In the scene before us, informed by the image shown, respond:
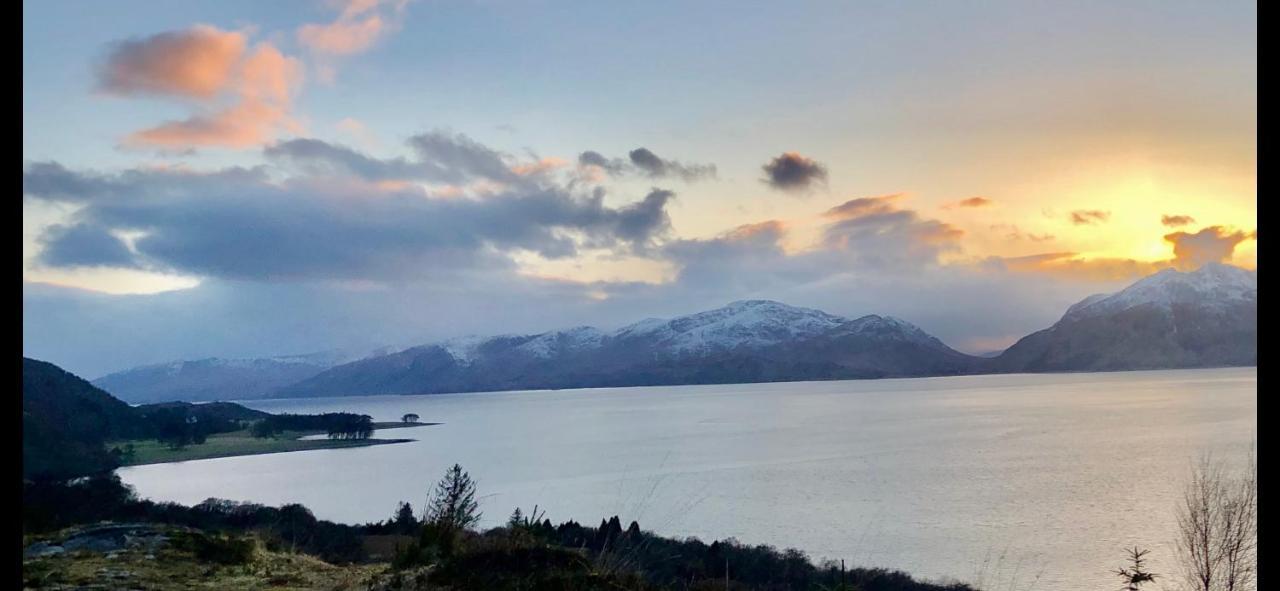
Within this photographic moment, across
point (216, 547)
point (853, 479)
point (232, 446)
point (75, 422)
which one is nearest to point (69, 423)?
point (75, 422)

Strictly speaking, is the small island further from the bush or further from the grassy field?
the bush

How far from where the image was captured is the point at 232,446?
8412 centimetres

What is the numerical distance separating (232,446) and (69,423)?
2038 cm

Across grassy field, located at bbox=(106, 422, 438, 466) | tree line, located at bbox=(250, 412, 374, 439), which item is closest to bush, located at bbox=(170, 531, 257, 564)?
grassy field, located at bbox=(106, 422, 438, 466)

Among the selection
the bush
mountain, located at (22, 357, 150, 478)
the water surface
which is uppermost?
the bush

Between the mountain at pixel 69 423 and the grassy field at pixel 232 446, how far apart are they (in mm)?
2147

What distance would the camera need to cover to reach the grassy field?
7356cm

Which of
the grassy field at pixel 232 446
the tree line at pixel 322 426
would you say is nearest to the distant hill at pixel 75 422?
the grassy field at pixel 232 446

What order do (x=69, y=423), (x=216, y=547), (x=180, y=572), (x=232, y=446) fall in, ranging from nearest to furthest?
(x=180, y=572), (x=216, y=547), (x=69, y=423), (x=232, y=446)

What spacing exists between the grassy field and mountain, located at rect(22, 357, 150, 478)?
7.04 feet

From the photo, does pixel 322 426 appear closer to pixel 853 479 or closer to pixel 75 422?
pixel 75 422

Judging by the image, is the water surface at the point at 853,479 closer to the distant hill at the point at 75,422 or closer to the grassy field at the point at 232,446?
the grassy field at the point at 232,446
